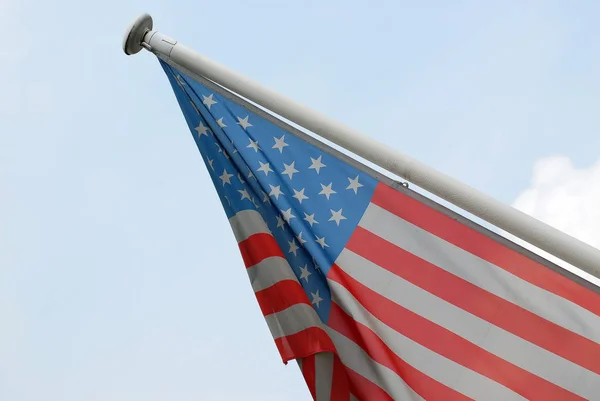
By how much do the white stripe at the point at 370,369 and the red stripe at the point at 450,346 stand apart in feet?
1.07

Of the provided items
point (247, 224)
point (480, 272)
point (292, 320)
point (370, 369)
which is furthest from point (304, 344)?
point (480, 272)

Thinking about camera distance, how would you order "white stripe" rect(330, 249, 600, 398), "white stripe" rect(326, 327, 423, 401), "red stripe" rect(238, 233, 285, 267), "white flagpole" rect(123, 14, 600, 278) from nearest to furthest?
"white flagpole" rect(123, 14, 600, 278), "white stripe" rect(330, 249, 600, 398), "white stripe" rect(326, 327, 423, 401), "red stripe" rect(238, 233, 285, 267)

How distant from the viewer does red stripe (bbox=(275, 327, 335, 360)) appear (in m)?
6.17

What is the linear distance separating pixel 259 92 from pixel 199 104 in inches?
35.4

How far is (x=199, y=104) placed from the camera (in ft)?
21.0

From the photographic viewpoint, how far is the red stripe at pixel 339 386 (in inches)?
247


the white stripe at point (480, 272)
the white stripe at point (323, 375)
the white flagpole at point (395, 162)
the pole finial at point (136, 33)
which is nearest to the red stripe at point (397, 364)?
the white stripe at point (323, 375)

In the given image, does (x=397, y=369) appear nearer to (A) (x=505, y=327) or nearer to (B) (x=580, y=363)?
(A) (x=505, y=327)

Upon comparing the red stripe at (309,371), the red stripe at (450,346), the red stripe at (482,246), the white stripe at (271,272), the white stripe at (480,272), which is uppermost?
the red stripe at (482,246)

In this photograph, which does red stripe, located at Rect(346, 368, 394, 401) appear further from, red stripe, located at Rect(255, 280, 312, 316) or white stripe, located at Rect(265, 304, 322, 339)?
red stripe, located at Rect(255, 280, 312, 316)

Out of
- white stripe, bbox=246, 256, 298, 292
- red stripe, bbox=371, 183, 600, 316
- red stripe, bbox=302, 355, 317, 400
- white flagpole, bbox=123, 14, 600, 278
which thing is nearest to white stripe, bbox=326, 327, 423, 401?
red stripe, bbox=302, 355, 317, 400

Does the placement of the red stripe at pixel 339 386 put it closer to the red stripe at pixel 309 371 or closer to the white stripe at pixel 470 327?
the red stripe at pixel 309 371

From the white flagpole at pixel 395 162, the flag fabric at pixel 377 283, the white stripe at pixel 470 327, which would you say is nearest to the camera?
the white flagpole at pixel 395 162

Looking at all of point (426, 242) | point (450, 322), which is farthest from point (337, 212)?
point (450, 322)
